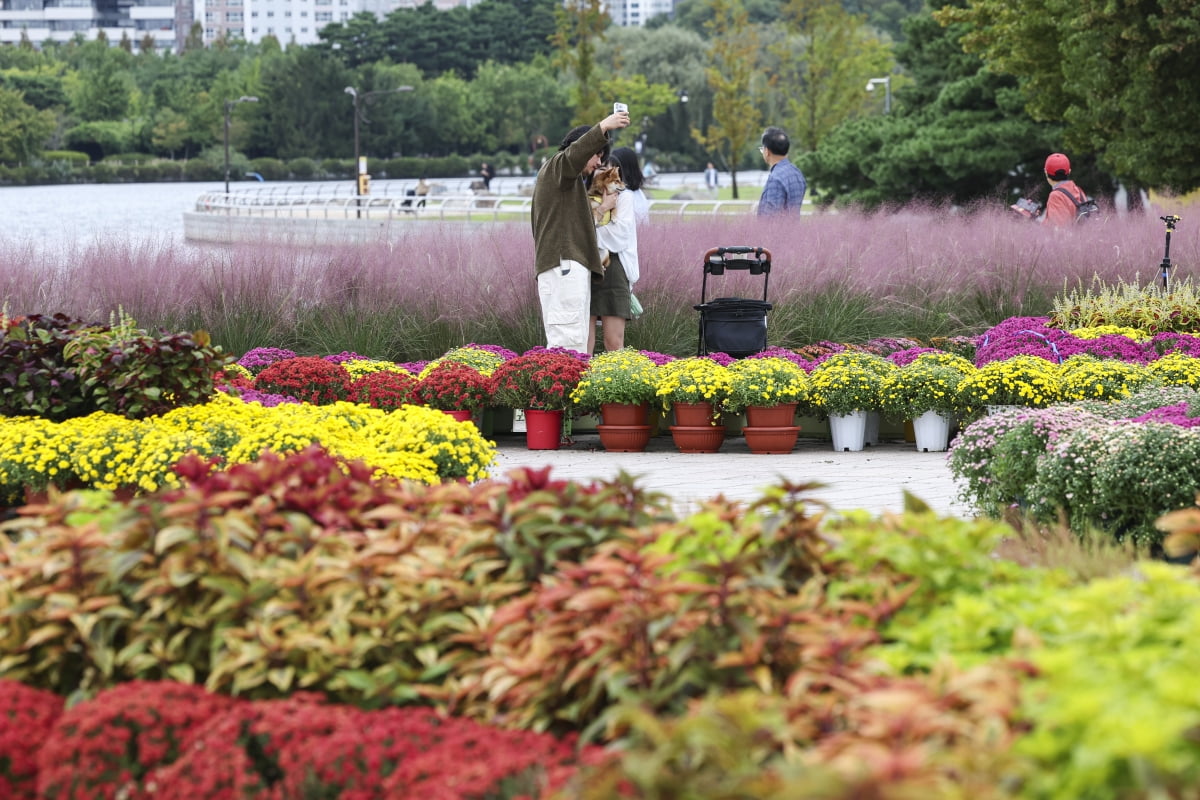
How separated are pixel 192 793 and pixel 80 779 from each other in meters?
0.22

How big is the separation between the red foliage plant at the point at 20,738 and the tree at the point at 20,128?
10771cm

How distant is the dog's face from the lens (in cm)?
955

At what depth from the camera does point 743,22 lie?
48938 mm

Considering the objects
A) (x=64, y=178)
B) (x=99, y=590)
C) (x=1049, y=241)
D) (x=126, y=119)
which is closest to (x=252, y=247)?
(x=1049, y=241)

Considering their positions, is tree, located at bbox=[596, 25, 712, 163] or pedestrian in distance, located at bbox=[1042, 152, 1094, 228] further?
tree, located at bbox=[596, 25, 712, 163]

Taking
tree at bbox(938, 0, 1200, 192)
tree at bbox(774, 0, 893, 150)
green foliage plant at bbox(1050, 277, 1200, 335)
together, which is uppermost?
tree at bbox(774, 0, 893, 150)

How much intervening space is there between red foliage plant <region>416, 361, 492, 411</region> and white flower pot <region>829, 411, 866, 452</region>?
6.78ft

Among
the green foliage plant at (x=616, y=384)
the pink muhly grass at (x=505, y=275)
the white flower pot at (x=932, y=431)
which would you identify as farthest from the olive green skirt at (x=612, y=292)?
the white flower pot at (x=932, y=431)

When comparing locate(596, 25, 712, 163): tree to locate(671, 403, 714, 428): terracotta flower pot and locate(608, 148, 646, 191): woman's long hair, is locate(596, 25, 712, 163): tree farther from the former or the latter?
locate(671, 403, 714, 428): terracotta flower pot

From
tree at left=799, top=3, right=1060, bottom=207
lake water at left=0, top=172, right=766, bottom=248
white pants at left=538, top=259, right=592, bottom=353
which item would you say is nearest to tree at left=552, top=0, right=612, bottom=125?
lake water at left=0, top=172, right=766, bottom=248

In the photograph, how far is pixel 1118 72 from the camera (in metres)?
19.4

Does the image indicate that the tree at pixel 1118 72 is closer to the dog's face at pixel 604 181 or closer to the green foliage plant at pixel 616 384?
the dog's face at pixel 604 181

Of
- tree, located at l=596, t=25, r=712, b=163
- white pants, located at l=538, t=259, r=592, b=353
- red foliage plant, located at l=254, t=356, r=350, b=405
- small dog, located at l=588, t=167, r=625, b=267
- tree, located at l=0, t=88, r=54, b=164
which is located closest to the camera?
red foliage plant, located at l=254, t=356, r=350, b=405

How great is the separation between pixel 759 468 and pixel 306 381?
268 centimetres
